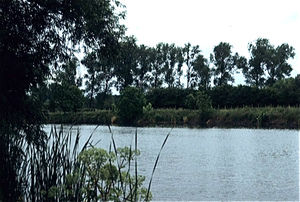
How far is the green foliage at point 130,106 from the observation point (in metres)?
43.6

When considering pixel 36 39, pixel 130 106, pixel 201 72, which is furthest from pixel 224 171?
pixel 201 72

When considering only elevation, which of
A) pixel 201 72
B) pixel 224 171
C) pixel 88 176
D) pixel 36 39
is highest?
pixel 201 72

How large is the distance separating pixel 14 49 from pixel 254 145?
44.0 feet

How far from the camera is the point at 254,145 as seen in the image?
19.5 m

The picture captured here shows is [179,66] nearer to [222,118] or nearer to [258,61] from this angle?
[258,61]

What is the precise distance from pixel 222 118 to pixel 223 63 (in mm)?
25392

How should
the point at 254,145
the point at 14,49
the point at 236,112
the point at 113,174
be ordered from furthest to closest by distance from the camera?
the point at 236,112, the point at 254,145, the point at 14,49, the point at 113,174

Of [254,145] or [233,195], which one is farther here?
[254,145]

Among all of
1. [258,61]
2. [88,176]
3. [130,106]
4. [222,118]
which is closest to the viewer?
[88,176]

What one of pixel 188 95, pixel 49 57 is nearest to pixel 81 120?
pixel 188 95

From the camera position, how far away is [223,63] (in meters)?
62.8

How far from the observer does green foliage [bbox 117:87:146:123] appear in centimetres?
4359

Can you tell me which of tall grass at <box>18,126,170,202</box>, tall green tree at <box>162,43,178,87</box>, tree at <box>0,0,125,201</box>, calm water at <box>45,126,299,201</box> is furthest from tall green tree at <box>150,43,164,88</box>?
tall grass at <box>18,126,170,202</box>

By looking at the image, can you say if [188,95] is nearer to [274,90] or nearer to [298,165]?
[274,90]
